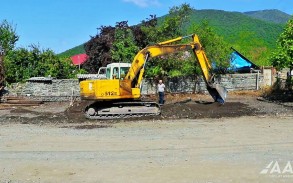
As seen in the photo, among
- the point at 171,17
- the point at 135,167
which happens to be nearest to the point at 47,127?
the point at 135,167

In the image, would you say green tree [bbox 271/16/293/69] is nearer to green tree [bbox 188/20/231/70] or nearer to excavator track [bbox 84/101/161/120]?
green tree [bbox 188/20/231/70]

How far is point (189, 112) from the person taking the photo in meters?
20.0

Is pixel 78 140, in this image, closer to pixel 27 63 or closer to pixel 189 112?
pixel 189 112

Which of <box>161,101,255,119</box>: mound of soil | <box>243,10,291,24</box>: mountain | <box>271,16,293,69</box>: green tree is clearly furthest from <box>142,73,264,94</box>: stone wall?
<box>243,10,291,24</box>: mountain

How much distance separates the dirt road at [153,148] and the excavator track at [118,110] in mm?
529

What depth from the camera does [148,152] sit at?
1103 centimetres

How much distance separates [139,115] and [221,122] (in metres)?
3.65

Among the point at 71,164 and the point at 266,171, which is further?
the point at 71,164

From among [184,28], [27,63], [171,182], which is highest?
[184,28]

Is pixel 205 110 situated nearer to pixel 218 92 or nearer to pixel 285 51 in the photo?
pixel 218 92

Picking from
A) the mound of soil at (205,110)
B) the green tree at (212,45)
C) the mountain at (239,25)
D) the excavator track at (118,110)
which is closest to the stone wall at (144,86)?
the green tree at (212,45)

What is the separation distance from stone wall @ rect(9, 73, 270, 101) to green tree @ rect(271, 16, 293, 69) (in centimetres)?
643

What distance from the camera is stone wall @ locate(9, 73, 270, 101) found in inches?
1069

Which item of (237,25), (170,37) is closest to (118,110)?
(170,37)
